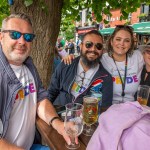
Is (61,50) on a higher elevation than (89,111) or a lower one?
higher

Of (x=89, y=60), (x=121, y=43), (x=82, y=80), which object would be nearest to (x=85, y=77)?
(x=82, y=80)

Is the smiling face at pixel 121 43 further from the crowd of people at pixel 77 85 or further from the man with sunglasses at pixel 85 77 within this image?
the man with sunglasses at pixel 85 77

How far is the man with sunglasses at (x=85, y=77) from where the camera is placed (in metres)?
2.93

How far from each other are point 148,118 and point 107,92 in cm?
140

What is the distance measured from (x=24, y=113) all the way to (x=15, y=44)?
62cm

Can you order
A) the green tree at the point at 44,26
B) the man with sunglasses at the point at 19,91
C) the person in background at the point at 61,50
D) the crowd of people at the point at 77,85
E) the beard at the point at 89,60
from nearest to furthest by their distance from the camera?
1. the crowd of people at the point at 77,85
2. the man with sunglasses at the point at 19,91
3. the beard at the point at 89,60
4. the green tree at the point at 44,26
5. the person in background at the point at 61,50

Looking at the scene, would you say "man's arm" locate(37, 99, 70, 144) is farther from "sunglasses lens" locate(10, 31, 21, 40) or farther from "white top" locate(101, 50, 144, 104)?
"white top" locate(101, 50, 144, 104)

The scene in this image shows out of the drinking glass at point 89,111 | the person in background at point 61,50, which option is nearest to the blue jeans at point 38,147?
the drinking glass at point 89,111

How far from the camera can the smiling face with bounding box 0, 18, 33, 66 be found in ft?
7.12

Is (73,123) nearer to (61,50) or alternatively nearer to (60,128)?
(60,128)

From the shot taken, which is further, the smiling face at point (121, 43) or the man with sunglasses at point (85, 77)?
the smiling face at point (121, 43)

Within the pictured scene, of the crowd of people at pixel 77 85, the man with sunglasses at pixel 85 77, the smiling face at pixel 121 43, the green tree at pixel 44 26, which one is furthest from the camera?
the green tree at pixel 44 26

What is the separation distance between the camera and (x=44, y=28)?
4.02 metres

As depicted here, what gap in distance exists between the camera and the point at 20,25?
7.29 ft
